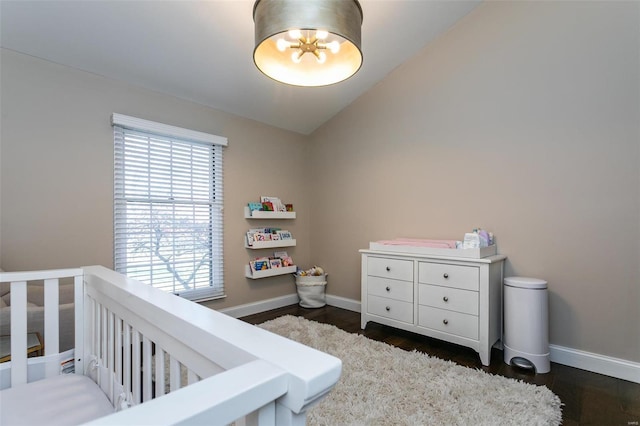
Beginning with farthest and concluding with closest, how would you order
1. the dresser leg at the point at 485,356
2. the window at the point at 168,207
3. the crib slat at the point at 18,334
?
A: 1. the window at the point at 168,207
2. the dresser leg at the point at 485,356
3. the crib slat at the point at 18,334

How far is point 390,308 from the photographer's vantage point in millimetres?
2783

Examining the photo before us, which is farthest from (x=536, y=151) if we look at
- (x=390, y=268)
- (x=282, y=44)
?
(x=282, y=44)

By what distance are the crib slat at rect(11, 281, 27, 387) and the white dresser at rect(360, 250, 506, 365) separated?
2.34 m

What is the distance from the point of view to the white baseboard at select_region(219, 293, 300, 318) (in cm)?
323

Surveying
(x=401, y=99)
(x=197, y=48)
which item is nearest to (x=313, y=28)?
(x=197, y=48)

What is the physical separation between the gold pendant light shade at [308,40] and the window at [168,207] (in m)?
1.36

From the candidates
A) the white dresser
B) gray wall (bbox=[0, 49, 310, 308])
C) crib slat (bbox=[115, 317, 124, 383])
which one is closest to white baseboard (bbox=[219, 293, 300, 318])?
the white dresser

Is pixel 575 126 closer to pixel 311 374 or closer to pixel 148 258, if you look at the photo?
pixel 311 374

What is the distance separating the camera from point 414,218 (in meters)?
3.08

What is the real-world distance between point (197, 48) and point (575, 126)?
2828 mm

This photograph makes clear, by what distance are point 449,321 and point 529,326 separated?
52 cm

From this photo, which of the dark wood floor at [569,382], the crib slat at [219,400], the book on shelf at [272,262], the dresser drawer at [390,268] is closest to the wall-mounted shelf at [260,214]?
the book on shelf at [272,262]

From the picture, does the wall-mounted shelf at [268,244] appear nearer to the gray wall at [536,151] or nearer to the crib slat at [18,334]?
the gray wall at [536,151]

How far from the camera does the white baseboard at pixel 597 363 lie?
203 centimetres
